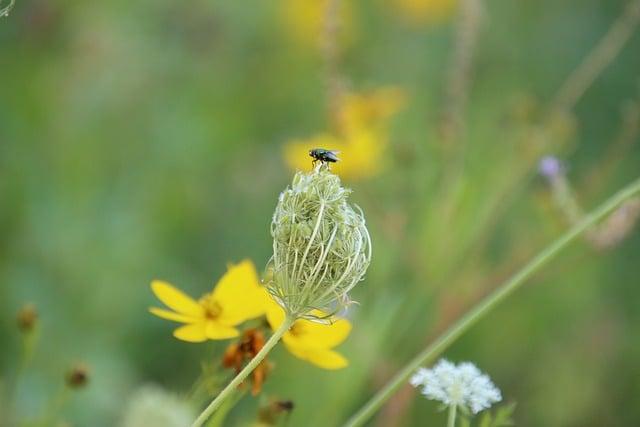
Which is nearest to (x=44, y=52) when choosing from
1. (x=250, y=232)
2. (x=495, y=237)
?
(x=250, y=232)

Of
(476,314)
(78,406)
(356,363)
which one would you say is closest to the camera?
(476,314)

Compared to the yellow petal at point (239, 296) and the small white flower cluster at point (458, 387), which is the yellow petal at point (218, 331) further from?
the small white flower cluster at point (458, 387)

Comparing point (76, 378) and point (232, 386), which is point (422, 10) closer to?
point (76, 378)

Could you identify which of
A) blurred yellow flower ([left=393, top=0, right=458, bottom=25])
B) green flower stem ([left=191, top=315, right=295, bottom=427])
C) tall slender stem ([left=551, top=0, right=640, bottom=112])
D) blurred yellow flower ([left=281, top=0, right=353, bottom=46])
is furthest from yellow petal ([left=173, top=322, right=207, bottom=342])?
blurred yellow flower ([left=393, top=0, right=458, bottom=25])

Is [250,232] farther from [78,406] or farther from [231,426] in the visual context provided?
[78,406]

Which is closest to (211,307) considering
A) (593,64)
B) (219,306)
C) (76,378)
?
(219,306)

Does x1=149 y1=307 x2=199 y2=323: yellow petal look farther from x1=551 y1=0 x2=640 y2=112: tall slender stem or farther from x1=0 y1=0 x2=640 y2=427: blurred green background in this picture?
x1=551 y1=0 x2=640 y2=112: tall slender stem
